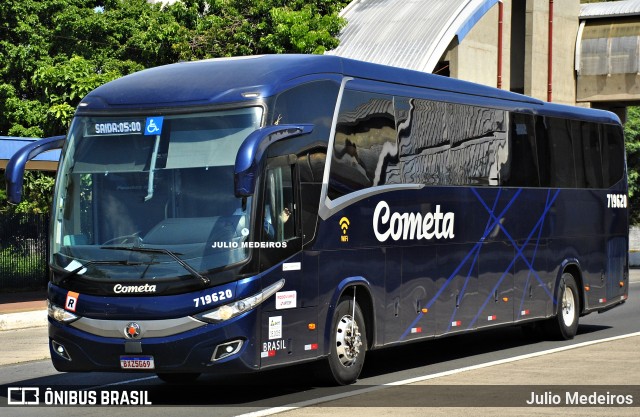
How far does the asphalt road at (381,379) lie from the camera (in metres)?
11.4

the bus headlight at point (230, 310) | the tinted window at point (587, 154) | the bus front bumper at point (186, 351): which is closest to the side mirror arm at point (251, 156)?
the bus headlight at point (230, 310)

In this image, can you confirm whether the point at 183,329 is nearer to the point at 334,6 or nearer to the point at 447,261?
the point at 447,261

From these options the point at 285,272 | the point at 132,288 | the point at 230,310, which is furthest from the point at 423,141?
the point at 132,288

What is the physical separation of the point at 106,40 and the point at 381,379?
29.1m

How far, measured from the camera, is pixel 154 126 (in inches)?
472

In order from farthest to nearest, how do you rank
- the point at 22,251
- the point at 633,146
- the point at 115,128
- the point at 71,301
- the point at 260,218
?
1. the point at 633,146
2. the point at 22,251
3. the point at 115,128
4. the point at 71,301
5. the point at 260,218

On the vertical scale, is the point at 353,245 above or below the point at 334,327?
above

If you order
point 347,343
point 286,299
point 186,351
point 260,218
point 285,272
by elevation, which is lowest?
point 347,343

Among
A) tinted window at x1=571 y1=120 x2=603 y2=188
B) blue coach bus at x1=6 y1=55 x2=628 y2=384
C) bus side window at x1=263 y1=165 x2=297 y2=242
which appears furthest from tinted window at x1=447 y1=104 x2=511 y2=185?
bus side window at x1=263 y1=165 x2=297 y2=242

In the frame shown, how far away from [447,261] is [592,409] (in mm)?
4704

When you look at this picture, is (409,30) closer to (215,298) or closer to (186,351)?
(215,298)

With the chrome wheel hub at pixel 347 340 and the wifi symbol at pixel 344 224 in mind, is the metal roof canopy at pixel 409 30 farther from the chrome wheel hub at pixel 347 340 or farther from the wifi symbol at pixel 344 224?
the chrome wheel hub at pixel 347 340

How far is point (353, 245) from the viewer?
13336 mm

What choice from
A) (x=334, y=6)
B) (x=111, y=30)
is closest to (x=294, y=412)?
(x=334, y=6)
